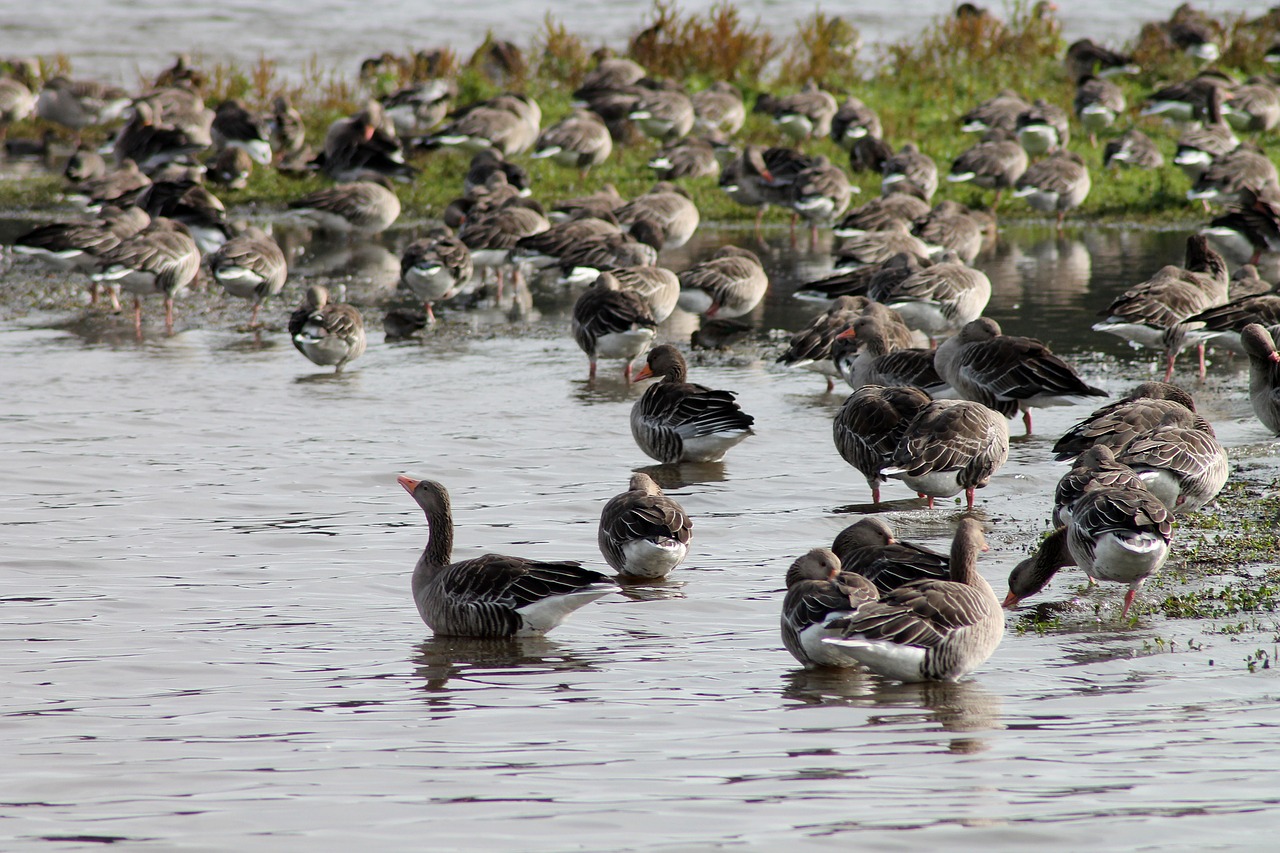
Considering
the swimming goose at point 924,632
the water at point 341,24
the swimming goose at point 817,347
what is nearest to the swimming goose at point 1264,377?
the swimming goose at point 817,347

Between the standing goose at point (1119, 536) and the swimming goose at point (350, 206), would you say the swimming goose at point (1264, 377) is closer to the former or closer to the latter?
the standing goose at point (1119, 536)

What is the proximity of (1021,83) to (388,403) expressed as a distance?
76.6 ft

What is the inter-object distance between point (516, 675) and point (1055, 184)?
19484 mm

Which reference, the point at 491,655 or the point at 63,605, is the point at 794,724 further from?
the point at 63,605

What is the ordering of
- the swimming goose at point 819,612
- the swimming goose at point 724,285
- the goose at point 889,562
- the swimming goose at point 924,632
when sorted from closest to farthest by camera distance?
the swimming goose at point 924,632 < the swimming goose at point 819,612 < the goose at point 889,562 < the swimming goose at point 724,285

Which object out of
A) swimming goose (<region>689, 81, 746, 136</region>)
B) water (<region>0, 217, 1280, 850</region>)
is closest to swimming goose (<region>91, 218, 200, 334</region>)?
water (<region>0, 217, 1280, 850</region>)

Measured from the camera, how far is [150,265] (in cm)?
1891

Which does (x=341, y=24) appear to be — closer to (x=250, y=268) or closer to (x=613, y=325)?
(x=250, y=268)

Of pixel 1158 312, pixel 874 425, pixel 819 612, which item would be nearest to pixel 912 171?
pixel 1158 312

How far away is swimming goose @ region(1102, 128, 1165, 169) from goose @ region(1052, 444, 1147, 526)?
19.0 m

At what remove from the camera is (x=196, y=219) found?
2209cm

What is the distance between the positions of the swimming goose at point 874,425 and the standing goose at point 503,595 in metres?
3.42

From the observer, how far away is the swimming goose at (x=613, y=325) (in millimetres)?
15812

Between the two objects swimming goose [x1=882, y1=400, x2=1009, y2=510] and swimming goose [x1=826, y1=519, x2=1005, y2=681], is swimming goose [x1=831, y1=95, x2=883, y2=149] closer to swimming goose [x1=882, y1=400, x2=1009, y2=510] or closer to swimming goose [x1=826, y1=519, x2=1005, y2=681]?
swimming goose [x1=882, y1=400, x2=1009, y2=510]
